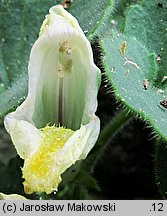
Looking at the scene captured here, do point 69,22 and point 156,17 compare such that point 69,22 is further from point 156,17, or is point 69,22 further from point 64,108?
point 156,17

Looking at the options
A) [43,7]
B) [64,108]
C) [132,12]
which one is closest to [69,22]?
[64,108]

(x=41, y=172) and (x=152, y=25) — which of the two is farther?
(x=152, y=25)

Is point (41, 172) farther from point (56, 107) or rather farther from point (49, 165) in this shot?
point (56, 107)

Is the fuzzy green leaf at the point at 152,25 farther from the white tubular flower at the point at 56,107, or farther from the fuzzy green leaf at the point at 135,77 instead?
the white tubular flower at the point at 56,107

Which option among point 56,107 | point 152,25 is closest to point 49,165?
point 56,107

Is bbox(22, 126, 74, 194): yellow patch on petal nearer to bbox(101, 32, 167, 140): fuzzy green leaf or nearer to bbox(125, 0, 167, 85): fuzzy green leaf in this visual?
bbox(101, 32, 167, 140): fuzzy green leaf

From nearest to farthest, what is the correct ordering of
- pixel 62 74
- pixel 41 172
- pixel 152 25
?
pixel 41 172 → pixel 62 74 → pixel 152 25

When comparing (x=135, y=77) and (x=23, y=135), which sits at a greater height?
(x=135, y=77)

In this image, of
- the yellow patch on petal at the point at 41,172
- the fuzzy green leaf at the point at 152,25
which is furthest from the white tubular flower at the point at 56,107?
the fuzzy green leaf at the point at 152,25
